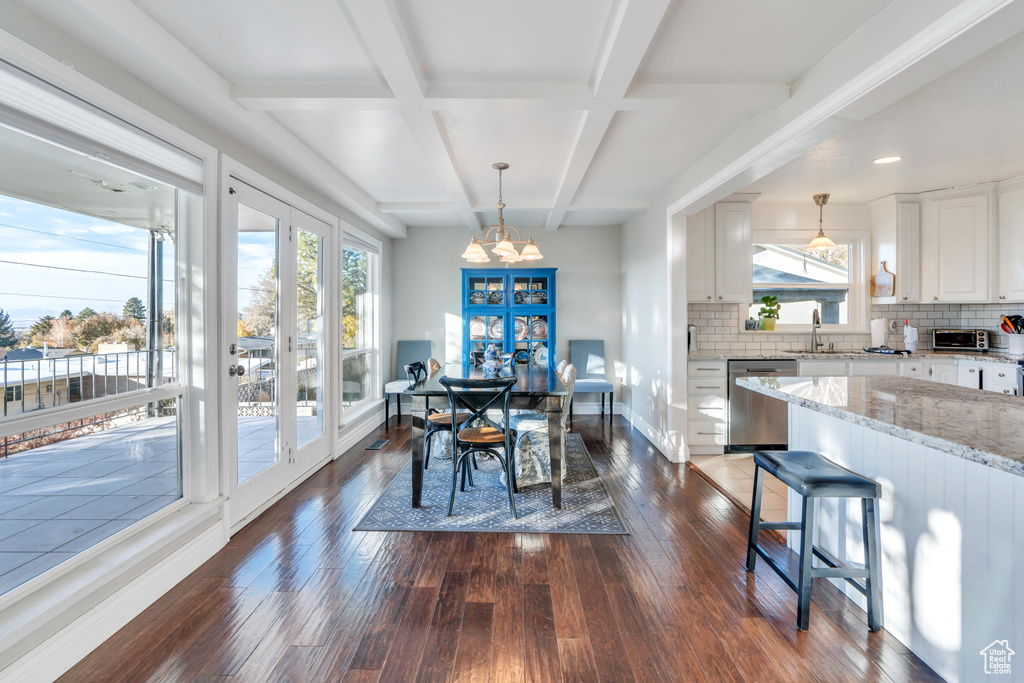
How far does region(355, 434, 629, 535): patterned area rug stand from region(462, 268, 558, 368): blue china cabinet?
7.41 feet

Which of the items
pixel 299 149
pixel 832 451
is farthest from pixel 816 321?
pixel 299 149

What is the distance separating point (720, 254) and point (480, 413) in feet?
9.87

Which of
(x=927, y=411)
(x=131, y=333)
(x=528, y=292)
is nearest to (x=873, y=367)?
(x=927, y=411)

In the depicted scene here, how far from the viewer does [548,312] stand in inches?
224

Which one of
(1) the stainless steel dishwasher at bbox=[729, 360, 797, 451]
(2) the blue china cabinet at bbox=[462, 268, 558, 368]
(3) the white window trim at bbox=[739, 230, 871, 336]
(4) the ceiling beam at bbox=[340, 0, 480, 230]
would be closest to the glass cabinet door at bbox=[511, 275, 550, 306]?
(2) the blue china cabinet at bbox=[462, 268, 558, 368]

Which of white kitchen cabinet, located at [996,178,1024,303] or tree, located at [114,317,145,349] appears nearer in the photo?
tree, located at [114,317,145,349]

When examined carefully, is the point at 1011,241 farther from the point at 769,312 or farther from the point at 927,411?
the point at 927,411

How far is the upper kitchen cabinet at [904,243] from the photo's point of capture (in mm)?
4336

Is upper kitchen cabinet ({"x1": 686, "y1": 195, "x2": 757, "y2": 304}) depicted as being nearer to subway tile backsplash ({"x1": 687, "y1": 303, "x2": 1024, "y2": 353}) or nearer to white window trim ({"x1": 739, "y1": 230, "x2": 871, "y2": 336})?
subway tile backsplash ({"x1": 687, "y1": 303, "x2": 1024, "y2": 353})

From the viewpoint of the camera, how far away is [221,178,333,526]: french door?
8.77ft

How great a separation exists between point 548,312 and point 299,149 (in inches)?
133

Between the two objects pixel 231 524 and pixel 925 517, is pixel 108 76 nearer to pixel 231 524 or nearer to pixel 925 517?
pixel 231 524

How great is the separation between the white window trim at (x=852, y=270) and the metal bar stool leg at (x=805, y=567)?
3.33 m

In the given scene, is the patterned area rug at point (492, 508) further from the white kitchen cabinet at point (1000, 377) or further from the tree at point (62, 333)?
the white kitchen cabinet at point (1000, 377)
